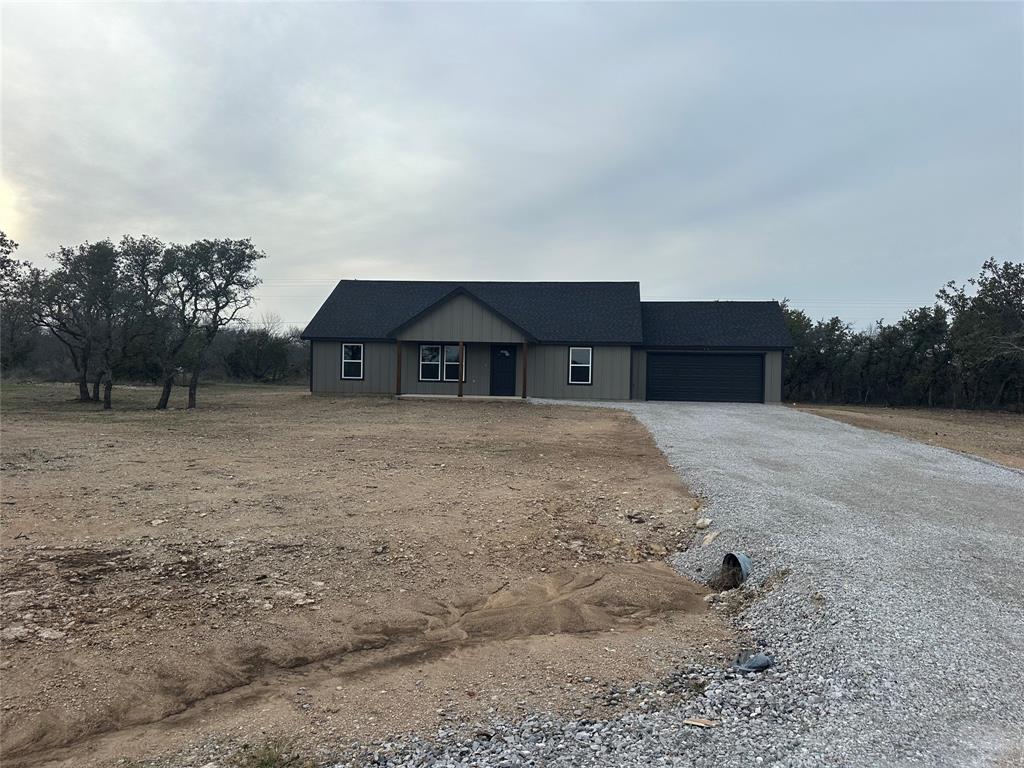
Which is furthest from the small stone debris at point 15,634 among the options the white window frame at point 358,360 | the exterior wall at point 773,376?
the exterior wall at point 773,376

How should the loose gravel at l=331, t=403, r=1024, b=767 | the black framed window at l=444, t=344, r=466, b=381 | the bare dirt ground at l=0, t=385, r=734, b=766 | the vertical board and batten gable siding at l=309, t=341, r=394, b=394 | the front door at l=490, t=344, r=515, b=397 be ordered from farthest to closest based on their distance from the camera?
1. the vertical board and batten gable siding at l=309, t=341, r=394, b=394
2. the front door at l=490, t=344, r=515, b=397
3. the black framed window at l=444, t=344, r=466, b=381
4. the bare dirt ground at l=0, t=385, r=734, b=766
5. the loose gravel at l=331, t=403, r=1024, b=767

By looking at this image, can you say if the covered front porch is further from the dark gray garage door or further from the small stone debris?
the small stone debris

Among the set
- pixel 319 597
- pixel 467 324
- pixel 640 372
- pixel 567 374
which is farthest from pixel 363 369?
pixel 319 597

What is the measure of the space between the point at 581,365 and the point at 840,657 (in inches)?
763

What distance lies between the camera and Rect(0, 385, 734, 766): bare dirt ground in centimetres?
325

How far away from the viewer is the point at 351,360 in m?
23.8

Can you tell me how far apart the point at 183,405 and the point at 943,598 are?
2075cm

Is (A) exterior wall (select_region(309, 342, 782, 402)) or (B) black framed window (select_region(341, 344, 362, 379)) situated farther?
(B) black framed window (select_region(341, 344, 362, 379))

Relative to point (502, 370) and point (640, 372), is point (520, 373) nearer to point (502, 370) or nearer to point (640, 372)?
point (502, 370)

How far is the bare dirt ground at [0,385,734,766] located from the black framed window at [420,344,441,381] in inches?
540

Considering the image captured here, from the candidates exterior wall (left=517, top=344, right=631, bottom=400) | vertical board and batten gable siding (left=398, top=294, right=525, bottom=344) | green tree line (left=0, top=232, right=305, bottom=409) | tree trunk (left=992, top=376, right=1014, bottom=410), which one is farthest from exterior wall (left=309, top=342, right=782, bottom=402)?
tree trunk (left=992, top=376, right=1014, bottom=410)

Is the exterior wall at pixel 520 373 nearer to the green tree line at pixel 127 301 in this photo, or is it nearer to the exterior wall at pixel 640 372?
the exterior wall at pixel 640 372

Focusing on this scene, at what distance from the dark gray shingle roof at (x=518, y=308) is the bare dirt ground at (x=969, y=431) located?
7743 millimetres

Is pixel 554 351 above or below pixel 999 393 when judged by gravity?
above
